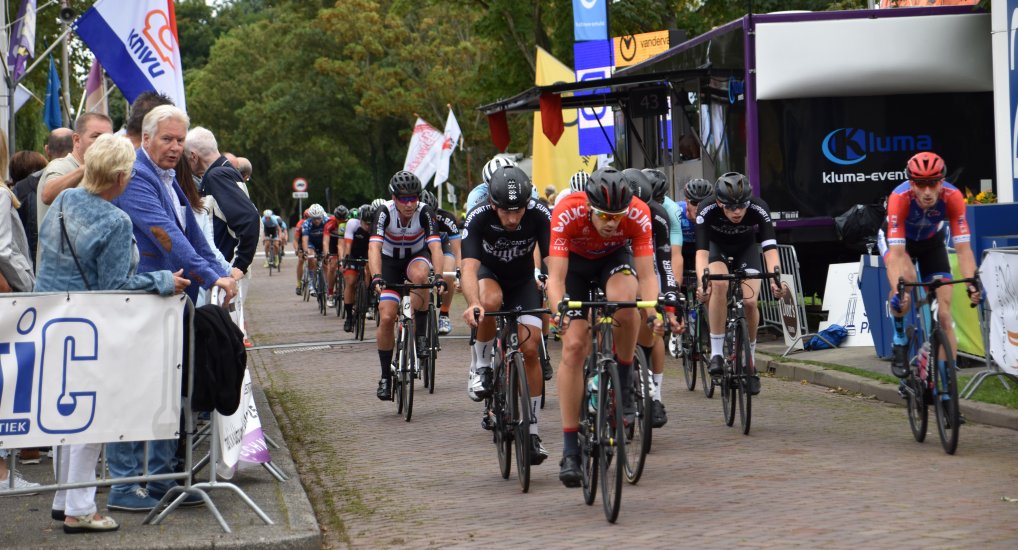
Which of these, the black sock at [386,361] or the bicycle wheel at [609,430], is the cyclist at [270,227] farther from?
the bicycle wheel at [609,430]

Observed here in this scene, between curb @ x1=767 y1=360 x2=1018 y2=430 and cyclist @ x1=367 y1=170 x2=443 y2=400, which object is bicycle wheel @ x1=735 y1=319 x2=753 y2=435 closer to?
curb @ x1=767 y1=360 x2=1018 y2=430

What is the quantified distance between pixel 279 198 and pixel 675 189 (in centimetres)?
7018

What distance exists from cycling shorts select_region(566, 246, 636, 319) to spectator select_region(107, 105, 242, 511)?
84.3 inches

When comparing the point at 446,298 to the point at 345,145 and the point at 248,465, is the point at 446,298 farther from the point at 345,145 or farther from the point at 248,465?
the point at 345,145

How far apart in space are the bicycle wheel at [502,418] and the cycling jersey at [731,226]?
10.1ft

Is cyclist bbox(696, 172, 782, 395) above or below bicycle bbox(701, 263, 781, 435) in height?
above

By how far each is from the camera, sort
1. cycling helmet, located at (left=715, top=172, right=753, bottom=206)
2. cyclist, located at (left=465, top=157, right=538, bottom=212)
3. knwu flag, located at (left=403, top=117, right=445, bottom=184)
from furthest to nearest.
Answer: knwu flag, located at (left=403, top=117, right=445, bottom=184) → cycling helmet, located at (left=715, top=172, right=753, bottom=206) → cyclist, located at (left=465, top=157, right=538, bottom=212)

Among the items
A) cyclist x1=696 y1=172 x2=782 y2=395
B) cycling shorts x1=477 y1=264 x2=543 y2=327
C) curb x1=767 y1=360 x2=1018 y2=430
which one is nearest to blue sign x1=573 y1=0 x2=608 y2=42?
curb x1=767 y1=360 x2=1018 y2=430

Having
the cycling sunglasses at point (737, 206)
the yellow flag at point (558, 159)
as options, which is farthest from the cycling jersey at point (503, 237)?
the yellow flag at point (558, 159)

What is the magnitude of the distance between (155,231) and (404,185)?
17.0 ft

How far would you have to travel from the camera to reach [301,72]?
7388cm

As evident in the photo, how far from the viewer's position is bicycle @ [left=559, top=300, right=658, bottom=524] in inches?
287

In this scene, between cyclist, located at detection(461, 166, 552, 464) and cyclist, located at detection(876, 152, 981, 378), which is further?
cyclist, located at detection(876, 152, 981, 378)

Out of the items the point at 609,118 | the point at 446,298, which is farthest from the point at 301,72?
the point at 446,298
